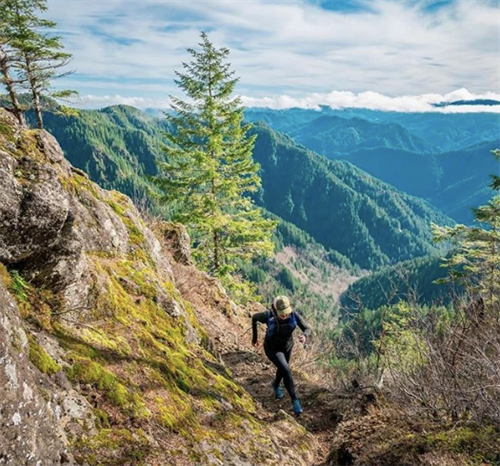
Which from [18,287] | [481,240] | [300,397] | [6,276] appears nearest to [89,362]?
[18,287]

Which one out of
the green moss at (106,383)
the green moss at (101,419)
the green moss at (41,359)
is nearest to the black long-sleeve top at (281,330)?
the green moss at (106,383)

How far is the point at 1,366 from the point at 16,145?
3.22 m

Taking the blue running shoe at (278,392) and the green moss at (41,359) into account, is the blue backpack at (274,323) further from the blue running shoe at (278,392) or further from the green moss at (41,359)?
the green moss at (41,359)

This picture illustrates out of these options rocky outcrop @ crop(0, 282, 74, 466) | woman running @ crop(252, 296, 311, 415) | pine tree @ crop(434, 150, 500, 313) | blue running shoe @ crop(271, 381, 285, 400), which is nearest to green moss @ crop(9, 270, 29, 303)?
rocky outcrop @ crop(0, 282, 74, 466)

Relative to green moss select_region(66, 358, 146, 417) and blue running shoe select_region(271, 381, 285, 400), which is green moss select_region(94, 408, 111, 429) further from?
blue running shoe select_region(271, 381, 285, 400)

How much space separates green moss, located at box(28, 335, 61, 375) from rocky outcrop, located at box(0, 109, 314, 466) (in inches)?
0.5

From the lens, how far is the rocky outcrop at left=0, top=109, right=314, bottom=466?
342cm

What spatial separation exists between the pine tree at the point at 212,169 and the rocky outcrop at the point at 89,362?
1048 cm

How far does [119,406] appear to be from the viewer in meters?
4.27

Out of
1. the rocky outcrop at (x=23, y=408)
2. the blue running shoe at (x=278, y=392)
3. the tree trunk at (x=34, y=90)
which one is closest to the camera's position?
the rocky outcrop at (x=23, y=408)

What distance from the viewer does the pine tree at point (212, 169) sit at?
18.0 meters

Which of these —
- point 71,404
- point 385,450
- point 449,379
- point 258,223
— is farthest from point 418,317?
point 258,223

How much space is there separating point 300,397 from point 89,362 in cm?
554

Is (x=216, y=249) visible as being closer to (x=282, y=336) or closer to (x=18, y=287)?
(x=282, y=336)
